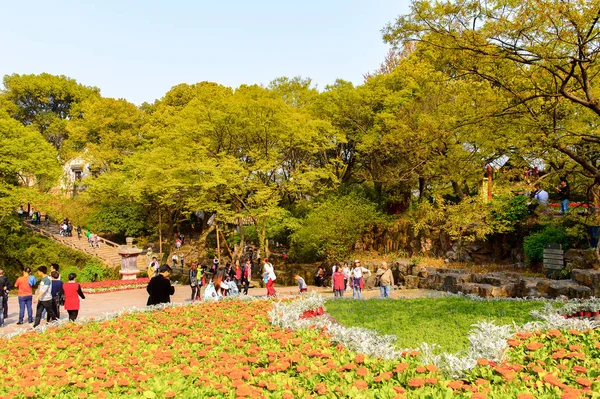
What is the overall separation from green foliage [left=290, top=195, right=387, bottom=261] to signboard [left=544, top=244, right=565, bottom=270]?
32.5ft

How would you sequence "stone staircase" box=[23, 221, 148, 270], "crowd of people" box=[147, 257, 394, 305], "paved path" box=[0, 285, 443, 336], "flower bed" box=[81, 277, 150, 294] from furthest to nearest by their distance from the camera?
"stone staircase" box=[23, 221, 148, 270] → "flower bed" box=[81, 277, 150, 294] → "paved path" box=[0, 285, 443, 336] → "crowd of people" box=[147, 257, 394, 305]

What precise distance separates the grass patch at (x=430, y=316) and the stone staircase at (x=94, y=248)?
1116 inches

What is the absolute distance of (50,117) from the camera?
5550 cm

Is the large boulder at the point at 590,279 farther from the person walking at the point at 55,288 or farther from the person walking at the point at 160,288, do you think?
the person walking at the point at 55,288

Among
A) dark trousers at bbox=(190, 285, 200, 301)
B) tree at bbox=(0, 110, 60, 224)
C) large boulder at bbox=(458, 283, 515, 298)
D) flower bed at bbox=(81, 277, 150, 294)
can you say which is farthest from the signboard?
tree at bbox=(0, 110, 60, 224)

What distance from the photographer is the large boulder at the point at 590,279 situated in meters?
12.8

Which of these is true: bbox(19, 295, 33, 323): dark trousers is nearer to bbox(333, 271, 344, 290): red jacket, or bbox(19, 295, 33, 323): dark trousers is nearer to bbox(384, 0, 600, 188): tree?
bbox(333, 271, 344, 290): red jacket

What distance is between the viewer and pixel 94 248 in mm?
37969

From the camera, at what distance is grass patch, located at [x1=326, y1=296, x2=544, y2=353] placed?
7.84 m

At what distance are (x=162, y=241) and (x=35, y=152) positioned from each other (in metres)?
13.9

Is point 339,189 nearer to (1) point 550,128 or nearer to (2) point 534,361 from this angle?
(1) point 550,128

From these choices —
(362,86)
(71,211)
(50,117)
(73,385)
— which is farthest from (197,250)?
(73,385)

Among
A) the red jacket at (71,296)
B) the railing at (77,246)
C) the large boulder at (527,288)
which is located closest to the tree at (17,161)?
the railing at (77,246)

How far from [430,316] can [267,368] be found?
5601mm
